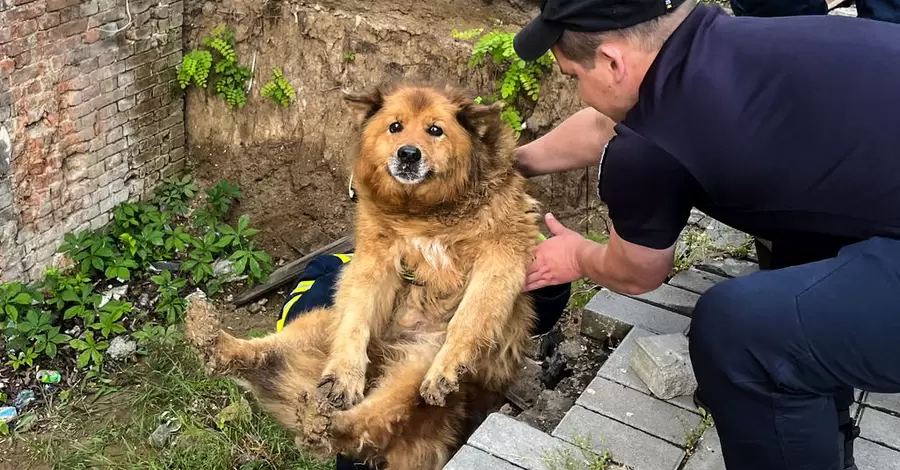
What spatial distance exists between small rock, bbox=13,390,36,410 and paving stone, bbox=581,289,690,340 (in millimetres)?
3538

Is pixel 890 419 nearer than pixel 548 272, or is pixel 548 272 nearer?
pixel 890 419

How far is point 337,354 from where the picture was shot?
9.91ft

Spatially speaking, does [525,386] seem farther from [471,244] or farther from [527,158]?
[527,158]

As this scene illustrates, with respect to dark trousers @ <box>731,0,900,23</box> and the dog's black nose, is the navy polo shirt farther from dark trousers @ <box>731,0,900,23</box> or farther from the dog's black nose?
dark trousers @ <box>731,0,900,23</box>

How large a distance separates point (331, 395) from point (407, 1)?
12.4ft

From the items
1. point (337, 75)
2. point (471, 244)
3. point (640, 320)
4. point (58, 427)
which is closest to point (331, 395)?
point (471, 244)

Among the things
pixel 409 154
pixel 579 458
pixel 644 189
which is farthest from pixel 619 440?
pixel 409 154

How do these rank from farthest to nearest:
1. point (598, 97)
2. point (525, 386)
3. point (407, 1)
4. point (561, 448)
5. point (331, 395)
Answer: point (407, 1)
point (525, 386)
point (331, 395)
point (561, 448)
point (598, 97)

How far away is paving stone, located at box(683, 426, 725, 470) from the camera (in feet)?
8.43

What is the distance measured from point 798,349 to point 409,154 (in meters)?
1.67

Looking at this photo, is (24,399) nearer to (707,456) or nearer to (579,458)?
(579,458)

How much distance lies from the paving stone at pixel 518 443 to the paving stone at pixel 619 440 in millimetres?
59

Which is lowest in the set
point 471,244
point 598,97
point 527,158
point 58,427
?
point 58,427

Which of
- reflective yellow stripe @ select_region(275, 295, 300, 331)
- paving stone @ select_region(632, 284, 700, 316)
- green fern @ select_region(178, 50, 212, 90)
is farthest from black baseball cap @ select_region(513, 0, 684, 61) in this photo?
green fern @ select_region(178, 50, 212, 90)
